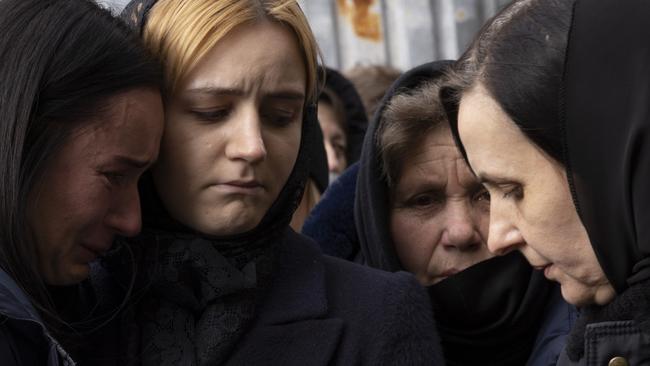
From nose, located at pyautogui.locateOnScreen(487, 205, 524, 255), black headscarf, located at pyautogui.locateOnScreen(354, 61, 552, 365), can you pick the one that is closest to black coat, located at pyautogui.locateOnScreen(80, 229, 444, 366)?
nose, located at pyautogui.locateOnScreen(487, 205, 524, 255)

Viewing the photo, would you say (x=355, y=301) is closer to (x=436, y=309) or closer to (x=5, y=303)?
(x=436, y=309)

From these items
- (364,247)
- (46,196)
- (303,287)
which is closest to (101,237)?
(46,196)

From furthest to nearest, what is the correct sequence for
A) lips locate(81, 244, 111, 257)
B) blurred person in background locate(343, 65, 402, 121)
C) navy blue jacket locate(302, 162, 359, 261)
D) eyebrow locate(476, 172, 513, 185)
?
blurred person in background locate(343, 65, 402, 121), navy blue jacket locate(302, 162, 359, 261), lips locate(81, 244, 111, 257), eyebrow locate(476, 172, 513, 185)

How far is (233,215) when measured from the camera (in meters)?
2.20

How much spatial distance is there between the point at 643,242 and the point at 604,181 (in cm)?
12

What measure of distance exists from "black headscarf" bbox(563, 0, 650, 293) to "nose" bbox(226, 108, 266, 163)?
62 cm

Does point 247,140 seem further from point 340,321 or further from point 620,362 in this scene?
point 620,362

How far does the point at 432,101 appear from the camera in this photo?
2799 mm

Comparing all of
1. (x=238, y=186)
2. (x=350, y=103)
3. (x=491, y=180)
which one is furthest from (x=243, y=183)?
(x=350, y=103)

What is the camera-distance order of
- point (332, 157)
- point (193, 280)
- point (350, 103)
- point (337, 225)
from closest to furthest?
point (193, 280) → point (337, 225) → point (350, 103) → point (332, 157)

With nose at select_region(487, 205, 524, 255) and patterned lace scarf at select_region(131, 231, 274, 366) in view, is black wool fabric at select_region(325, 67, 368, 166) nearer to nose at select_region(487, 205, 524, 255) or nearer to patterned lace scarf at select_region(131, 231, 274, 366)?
patterned lace scarf at select_region(131, 231, 274, 366)

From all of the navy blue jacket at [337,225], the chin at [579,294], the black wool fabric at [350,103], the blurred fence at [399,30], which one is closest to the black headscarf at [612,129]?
the chin at [579,294]

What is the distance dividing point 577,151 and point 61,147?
91 cm

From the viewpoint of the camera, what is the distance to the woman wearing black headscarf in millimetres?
1770
